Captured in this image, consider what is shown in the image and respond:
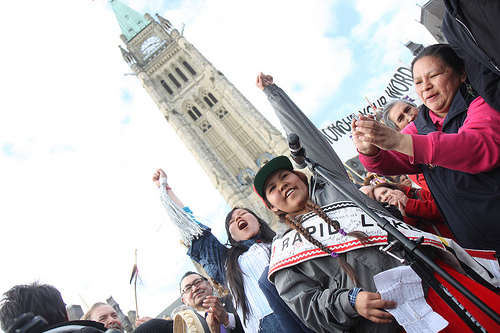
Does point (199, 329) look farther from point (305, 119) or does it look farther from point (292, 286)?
point (305, 119)

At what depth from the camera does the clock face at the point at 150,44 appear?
33250 millimetres

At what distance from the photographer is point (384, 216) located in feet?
6.98

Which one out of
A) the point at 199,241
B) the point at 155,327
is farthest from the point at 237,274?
the point at 155,327

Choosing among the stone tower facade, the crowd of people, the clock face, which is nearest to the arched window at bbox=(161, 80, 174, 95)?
the stone tower facade

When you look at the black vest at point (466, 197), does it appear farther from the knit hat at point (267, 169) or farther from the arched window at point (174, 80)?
the arched window at point (174, 80)

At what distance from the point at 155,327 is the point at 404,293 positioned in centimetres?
203

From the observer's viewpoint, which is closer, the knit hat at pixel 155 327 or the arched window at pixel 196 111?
the knit hat at pixel 155 327

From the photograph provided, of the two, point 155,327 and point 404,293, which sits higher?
point 155,327

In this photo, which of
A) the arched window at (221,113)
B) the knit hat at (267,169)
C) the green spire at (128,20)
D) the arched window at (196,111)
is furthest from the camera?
the green spire at (128,20)

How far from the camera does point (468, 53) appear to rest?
1.83 m

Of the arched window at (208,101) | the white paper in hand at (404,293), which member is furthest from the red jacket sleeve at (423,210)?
the arched window at (208,101)

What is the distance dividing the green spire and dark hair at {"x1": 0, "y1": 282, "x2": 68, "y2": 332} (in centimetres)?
3815

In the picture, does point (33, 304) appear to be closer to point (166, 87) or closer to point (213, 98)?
point (213, 98)

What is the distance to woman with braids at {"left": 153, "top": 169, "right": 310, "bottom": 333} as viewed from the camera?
2.97 metres
